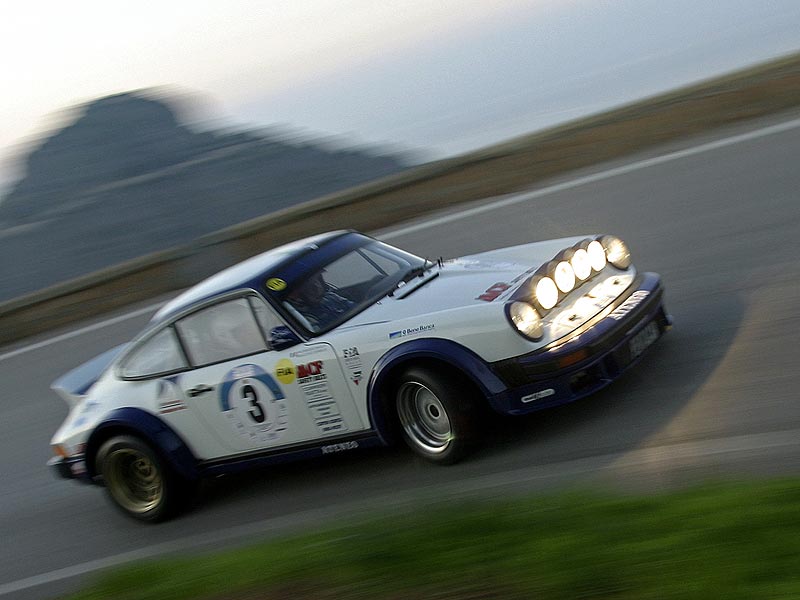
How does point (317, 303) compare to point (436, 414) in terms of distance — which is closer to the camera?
point (436, 414)

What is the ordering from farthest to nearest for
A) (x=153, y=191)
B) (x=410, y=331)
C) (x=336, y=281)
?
(x=153, y=191), (x=336, y=281), (x=410, y=331)

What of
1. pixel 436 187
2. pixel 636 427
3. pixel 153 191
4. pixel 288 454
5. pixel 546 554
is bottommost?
pixel 636 427

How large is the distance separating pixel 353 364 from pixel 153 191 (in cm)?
1245

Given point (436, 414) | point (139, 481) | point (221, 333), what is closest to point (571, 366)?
point (436, 414)

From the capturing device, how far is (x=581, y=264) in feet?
19.4

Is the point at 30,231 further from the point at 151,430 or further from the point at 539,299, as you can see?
the point at 539,299

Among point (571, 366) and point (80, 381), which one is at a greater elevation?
point (80, 381)

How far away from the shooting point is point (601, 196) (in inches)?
403

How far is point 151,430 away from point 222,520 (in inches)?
26.9

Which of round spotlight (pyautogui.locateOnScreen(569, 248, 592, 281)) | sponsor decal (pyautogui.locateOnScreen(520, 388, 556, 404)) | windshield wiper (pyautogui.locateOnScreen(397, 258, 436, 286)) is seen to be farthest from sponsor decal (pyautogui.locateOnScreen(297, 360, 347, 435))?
round spotlight (pyautogui.locateOnScreen(569, 248, 592, 281))

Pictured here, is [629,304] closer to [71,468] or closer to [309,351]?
[309,351]

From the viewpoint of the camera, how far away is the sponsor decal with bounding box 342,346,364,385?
5.54m

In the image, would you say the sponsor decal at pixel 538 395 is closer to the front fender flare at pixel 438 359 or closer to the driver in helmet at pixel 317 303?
the front fender flare at pixel 438 359

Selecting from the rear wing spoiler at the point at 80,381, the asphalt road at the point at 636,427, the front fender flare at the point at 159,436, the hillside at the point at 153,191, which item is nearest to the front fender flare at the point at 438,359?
the asphalt road at the point at 636,427
